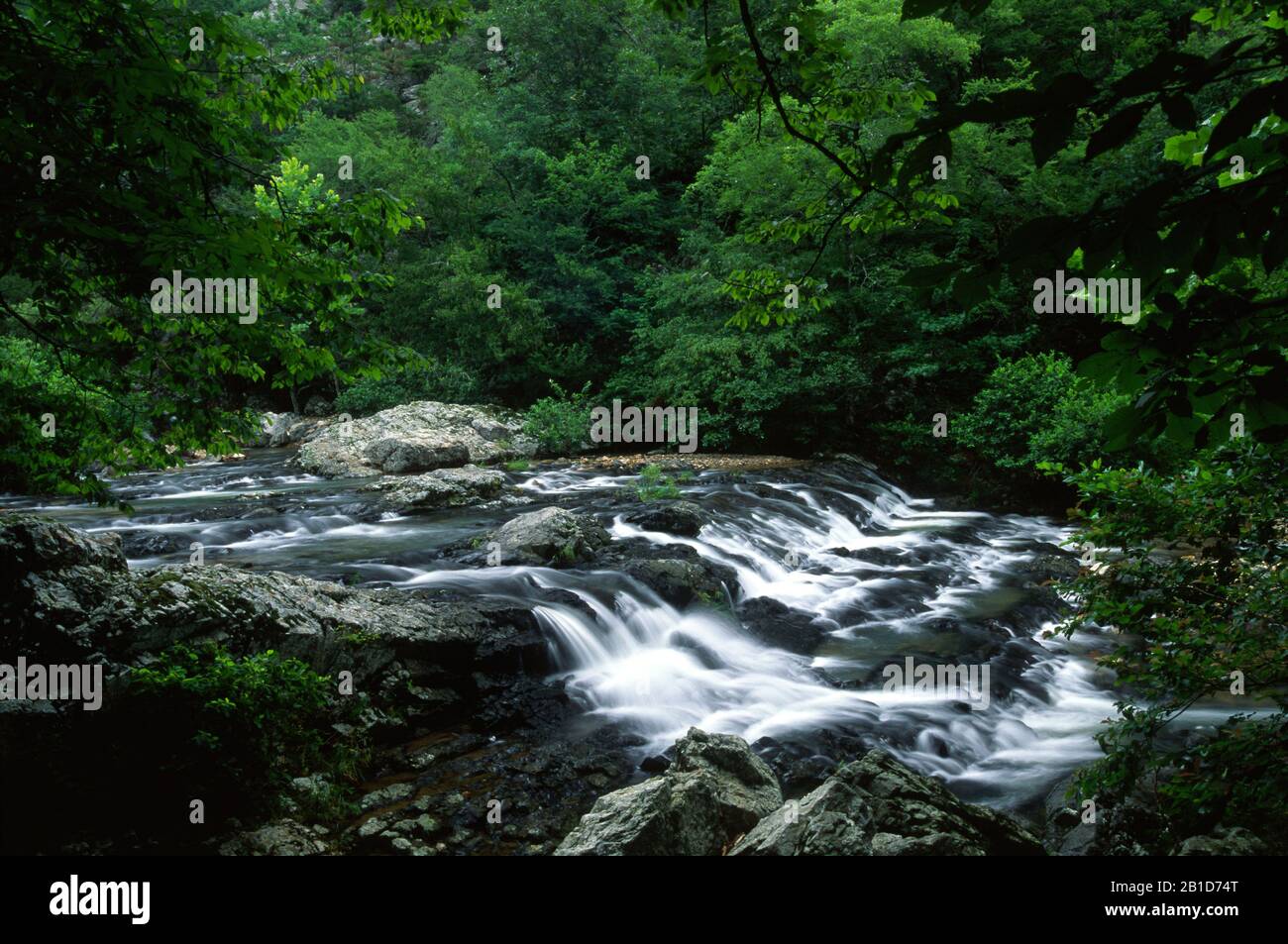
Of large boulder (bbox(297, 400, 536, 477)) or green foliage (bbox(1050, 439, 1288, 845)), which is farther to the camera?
large boulder (bbox(297, 400, 536, 477))

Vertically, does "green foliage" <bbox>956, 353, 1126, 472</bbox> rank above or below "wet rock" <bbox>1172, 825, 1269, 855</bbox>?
above

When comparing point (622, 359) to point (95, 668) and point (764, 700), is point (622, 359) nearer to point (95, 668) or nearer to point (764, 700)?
point (764, 700)

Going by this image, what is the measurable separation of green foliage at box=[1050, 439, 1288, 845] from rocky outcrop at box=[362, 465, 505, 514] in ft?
35.4

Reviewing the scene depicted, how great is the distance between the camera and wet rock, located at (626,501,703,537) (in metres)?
11.5

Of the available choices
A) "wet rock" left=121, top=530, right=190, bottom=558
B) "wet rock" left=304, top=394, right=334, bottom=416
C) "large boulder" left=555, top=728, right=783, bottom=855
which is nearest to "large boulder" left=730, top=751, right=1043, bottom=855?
"large boulder" left=555, top=728, right=783, bottom=855

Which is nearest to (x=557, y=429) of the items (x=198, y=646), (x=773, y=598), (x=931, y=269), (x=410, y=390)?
(x=410, y=390)

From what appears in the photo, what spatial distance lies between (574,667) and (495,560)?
2.42 meters

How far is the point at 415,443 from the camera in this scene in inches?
744

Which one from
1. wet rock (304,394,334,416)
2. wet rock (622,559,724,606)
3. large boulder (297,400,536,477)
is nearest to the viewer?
wet rock (622,559,724,606)

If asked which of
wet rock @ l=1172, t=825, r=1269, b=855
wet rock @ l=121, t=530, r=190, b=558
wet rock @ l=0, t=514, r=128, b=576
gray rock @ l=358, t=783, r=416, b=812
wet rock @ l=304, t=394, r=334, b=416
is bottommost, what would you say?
gray rock @ l=358, t=783, r=416, b=812

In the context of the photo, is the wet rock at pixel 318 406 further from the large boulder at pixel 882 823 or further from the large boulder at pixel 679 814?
the large boulder at pixel 882 823

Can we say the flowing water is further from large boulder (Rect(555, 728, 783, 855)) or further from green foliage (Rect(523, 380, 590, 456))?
green foliage (Rect(523, 380, 590, 456))

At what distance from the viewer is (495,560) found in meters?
9.34
